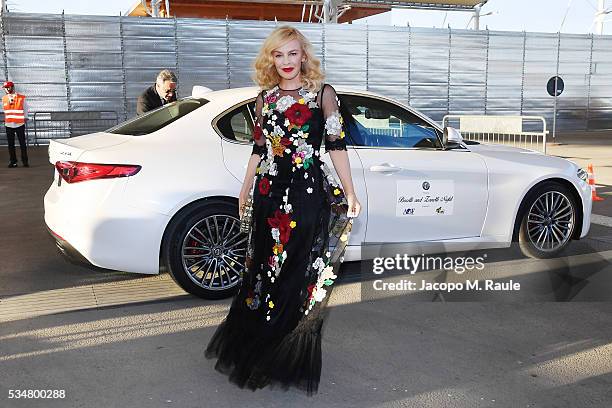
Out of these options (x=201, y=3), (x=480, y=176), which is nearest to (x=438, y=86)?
(x=201, y=3)

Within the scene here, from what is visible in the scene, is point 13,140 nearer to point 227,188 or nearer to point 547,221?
point 227,188

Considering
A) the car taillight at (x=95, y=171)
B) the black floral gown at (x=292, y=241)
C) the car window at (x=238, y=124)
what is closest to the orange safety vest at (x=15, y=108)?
the car taillight at (x=95, y=171)

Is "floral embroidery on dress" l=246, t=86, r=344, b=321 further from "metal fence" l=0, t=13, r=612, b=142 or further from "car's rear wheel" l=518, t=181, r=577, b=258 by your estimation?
"metal fence" l=0, t=13, r=612, b=142

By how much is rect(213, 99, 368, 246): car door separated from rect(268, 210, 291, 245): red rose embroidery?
1.42 meters

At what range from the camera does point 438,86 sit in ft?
78.2

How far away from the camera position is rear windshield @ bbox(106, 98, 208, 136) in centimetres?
516

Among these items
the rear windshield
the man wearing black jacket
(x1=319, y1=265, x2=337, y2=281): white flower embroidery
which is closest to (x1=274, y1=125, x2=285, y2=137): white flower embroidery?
(x1=319, y1=265, x2=337, y2=281): white flower embroidery

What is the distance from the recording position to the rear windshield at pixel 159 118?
203 inches

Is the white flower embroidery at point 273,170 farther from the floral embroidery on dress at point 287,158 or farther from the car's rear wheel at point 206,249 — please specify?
the car's rear wheel at point 206,249

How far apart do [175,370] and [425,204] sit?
2534mm

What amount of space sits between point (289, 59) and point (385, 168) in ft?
6.42

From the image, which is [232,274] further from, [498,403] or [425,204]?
[498,403]

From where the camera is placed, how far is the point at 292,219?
3543 mm

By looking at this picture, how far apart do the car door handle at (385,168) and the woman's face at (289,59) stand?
184 cm
